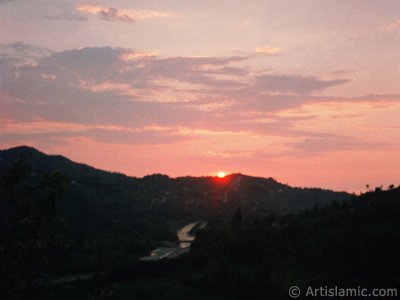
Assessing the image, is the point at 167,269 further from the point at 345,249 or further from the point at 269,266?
the point at 345,249

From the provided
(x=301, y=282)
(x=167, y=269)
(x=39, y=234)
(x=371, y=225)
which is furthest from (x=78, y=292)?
(x=39, y=234)

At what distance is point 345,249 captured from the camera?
563ft

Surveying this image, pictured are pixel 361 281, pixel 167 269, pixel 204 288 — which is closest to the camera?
pixel 361 281

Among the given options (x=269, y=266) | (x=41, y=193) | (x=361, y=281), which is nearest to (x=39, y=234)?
(x=41, y=193)

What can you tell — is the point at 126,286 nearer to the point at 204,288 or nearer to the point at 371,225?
the point at 204,288

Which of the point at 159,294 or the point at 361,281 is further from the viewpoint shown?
the point at 159,294

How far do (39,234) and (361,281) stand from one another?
12740 centimetres

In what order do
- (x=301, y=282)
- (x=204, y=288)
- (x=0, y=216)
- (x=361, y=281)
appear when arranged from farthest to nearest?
(x=204, y=288)
(x=301, y=282)
(x=361, y=281)
(x=0, y=216)

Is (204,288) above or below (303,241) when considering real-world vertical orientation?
below

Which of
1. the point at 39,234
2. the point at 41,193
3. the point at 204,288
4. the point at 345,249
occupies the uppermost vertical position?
the point at 41,193

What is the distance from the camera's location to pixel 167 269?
193 meters

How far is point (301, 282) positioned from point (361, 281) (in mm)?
21150

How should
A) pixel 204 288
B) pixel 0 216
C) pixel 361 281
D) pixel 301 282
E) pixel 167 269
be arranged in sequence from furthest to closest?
pixel 167 269, pixel 204 288, pixel 301 282, pixel 361 281, pixel 0 216

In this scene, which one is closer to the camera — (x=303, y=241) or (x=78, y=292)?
(x=78, y=292)
